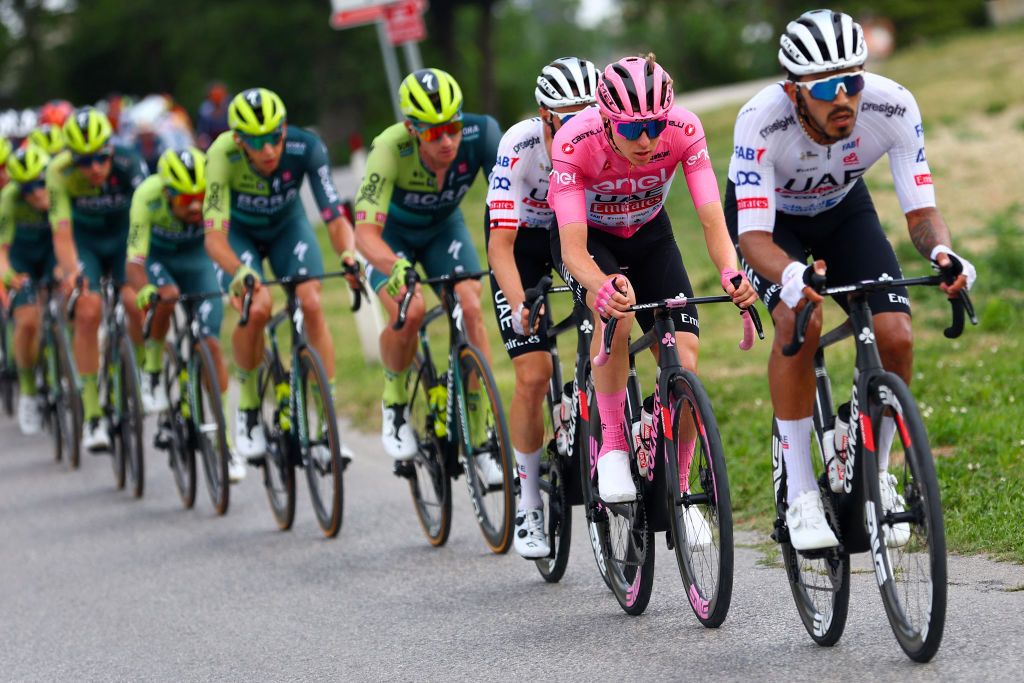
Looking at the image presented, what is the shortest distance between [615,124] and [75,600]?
4013 mm

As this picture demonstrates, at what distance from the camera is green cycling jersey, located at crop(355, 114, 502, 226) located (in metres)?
7.94

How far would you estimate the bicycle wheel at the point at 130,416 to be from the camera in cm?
1020

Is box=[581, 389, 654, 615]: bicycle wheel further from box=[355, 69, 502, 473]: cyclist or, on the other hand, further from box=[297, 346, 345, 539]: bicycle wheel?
box=[297, 346, 345, 539]: bicycle wheel

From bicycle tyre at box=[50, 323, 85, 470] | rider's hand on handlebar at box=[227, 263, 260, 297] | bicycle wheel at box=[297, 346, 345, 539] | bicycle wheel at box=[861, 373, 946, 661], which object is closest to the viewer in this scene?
bicycle wheel at box=[861, 373, 946, 661]

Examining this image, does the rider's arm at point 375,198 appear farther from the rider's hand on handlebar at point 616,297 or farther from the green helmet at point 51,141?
the green helmet at point 51,141

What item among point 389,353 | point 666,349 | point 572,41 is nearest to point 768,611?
point 666,349

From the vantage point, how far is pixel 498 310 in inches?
272

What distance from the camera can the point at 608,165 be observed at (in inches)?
233

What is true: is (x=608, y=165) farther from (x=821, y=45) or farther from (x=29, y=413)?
(x=29, y=413)

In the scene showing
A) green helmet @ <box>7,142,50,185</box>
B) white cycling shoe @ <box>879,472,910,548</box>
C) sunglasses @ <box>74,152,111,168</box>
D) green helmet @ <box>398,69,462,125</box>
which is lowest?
white cycling shoe @ <box>879,472,910,548</box>

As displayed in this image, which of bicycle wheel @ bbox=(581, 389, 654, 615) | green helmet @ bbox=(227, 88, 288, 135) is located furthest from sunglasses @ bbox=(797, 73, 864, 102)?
green helmet @ bbox=(227, 88, 288, 135)

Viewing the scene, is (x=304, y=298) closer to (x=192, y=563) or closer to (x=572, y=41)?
(x=192, y=563)

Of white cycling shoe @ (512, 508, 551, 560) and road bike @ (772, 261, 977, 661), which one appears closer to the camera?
road bike @ (772, 261, 977, 661)

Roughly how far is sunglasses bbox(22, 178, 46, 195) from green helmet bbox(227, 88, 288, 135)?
3.98 m
